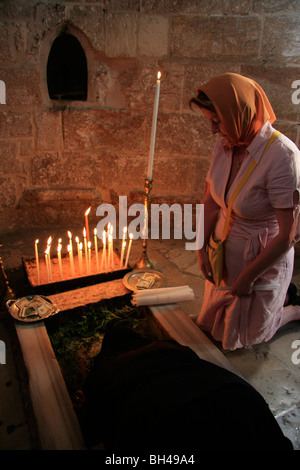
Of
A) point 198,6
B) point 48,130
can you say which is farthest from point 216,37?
point 48,130

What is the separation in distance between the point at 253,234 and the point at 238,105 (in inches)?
26.0

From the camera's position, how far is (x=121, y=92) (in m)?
3.63

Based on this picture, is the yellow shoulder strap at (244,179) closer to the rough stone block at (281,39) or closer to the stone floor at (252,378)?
the stone floor at (252,378)

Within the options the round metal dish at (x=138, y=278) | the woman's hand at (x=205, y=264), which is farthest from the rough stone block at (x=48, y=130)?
the woman's hand at (x=205, y=264)

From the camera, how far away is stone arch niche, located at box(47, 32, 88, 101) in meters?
3.51

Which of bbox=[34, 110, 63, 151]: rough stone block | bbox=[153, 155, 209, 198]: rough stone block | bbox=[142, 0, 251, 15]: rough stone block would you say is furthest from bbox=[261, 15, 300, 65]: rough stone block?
bbox=[34, 110, 63, 151]: rough stone block

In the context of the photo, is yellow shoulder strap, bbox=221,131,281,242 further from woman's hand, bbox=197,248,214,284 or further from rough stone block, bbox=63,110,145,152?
rough stone block, bbox=63,110,145,152

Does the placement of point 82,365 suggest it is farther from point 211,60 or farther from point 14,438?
point 211,60

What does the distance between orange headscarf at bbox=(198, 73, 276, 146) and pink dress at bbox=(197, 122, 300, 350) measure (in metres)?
0.06

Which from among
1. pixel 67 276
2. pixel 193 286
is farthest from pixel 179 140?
pixel 67 276

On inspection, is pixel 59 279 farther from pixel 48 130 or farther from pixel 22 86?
pixel 22 86

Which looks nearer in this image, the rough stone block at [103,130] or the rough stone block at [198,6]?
the rough stone block at [198,6]

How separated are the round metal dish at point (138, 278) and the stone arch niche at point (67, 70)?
2.05 metres

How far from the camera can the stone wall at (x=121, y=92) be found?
10.7 ft
